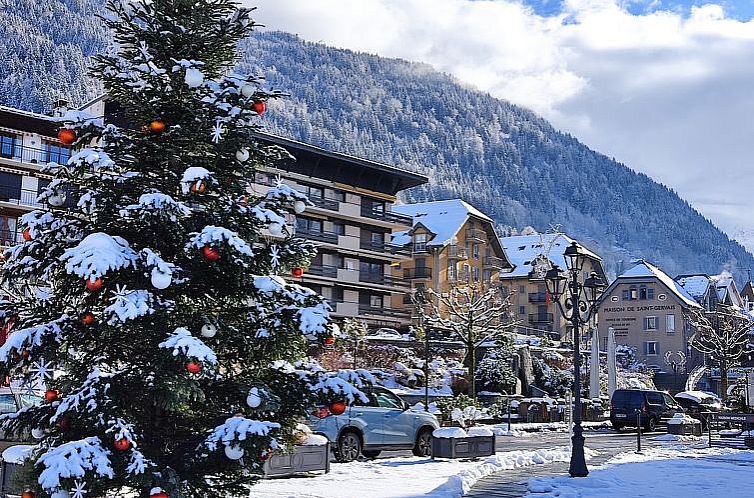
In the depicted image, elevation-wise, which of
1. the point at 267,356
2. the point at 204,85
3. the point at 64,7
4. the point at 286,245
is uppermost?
the point at 64,7

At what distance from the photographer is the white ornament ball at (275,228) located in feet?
31.5

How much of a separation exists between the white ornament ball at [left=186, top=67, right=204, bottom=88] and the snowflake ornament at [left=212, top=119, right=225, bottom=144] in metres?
0.45

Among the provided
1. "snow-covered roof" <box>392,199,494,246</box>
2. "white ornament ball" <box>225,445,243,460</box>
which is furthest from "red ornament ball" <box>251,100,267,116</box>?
"snow-covered roof" <box>392,199,494,246</box>

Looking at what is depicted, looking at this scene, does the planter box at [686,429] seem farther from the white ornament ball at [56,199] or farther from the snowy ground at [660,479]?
the white ornament ball at [56,199]

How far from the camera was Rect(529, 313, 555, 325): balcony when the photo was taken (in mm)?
88625

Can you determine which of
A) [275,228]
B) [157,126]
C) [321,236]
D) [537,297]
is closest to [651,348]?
[537,297]

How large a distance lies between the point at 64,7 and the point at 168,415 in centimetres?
18968

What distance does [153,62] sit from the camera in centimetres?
1003

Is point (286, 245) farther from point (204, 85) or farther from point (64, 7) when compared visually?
point (64, 7)

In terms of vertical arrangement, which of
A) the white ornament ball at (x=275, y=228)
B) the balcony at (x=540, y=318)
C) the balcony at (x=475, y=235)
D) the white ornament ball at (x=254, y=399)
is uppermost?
the balcony at (x=475, y=235)

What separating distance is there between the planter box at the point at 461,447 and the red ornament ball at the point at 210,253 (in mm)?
11586

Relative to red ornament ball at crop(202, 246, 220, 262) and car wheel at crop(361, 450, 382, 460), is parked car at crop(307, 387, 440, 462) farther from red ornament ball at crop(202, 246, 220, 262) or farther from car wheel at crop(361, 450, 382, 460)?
red ornament ball at crop(202, 246, 220, 262)

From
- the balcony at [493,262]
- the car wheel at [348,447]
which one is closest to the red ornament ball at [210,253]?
the car wheel at [348,447]

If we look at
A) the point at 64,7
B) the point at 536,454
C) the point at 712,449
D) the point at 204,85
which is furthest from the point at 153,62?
the point at 64,7
